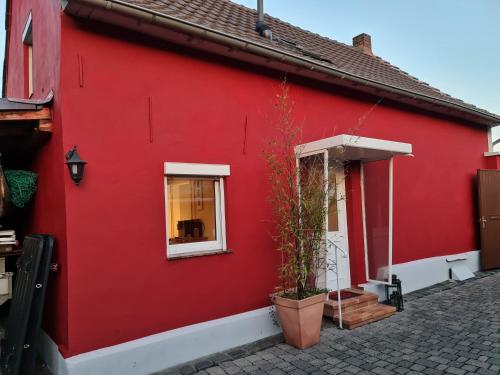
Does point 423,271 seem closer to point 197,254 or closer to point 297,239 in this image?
point 297,239

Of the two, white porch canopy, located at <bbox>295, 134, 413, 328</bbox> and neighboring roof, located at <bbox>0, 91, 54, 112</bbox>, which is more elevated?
neighboring roof, located at <bbox>0, 91, 54, 112</bbox>

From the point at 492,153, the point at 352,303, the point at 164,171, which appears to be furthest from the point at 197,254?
the point at 492,153

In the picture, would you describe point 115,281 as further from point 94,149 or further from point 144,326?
point 94,149

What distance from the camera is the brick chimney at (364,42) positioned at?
1130 centimetres

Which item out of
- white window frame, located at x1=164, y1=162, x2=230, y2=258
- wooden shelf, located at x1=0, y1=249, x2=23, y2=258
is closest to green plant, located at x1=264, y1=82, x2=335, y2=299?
white window frame, located at x1=164, y1=162, x2=230, y2=258

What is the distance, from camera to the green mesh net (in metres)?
4.61

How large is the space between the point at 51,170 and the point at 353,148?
13.2ft

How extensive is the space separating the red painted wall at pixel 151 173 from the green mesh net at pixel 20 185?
1.54 metres

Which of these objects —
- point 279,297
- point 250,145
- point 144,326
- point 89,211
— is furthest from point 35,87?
point 279,297

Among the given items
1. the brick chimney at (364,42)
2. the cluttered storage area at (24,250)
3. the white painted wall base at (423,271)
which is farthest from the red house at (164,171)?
the brick chimney at (364,42)

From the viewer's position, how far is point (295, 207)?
15.4 feet

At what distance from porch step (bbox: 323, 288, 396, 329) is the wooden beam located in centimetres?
458

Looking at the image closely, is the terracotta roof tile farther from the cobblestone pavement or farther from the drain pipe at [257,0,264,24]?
the cobblestone pavement

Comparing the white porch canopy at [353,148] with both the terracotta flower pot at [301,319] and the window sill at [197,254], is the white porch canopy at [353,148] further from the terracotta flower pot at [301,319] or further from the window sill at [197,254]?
the terracotta flower pot at [301,319]
